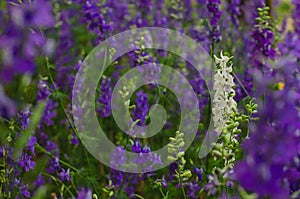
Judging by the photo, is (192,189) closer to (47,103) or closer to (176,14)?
(47,103)

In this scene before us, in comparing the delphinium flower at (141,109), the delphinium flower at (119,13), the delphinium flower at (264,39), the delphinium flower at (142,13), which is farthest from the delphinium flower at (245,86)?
the delphinium flower at (119,13)

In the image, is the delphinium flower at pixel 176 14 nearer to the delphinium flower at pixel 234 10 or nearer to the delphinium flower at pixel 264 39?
the delphinium flower at pixel 234 10

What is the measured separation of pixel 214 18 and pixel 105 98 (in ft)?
1.90

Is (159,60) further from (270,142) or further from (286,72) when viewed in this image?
(270,142)

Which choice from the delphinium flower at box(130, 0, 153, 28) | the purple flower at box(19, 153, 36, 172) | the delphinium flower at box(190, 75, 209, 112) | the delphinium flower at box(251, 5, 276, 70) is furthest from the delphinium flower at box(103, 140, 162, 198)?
the delphinium flower at box(130, 0, 153, 28)

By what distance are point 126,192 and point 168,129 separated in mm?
433

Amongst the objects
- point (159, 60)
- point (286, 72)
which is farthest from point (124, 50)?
point (286, 72)

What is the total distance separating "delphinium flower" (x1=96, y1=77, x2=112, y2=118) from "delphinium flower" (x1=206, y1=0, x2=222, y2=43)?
1.57 feet

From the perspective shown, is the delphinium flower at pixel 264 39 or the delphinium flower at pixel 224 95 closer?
the delphinium flower at pixel 224 95

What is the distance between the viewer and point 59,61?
338 cm

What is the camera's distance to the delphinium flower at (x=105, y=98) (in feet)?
8.72

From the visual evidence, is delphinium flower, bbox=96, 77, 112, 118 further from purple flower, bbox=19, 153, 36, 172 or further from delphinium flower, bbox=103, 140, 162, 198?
purple flower, bbox=19, 153, 36, 172

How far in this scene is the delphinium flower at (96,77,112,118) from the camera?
2.66 meters

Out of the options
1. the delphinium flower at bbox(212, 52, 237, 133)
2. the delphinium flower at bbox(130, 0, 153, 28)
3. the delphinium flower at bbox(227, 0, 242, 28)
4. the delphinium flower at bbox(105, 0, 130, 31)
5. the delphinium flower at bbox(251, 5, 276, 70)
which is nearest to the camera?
the delphinium flower at bbox(212, 52, 237, 133)
